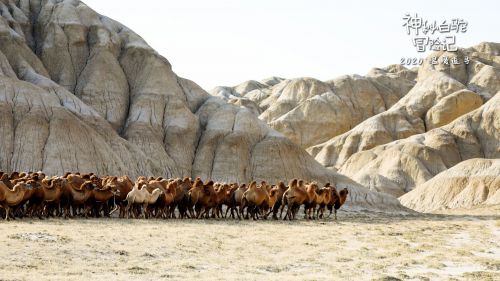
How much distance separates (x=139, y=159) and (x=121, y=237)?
107ft

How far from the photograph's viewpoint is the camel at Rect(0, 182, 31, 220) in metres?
23.4

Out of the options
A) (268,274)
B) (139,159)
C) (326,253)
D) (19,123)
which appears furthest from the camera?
(139,159)

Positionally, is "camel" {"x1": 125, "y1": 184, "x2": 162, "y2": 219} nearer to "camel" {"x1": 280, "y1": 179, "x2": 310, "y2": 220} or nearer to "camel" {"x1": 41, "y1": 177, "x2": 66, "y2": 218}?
"camel" {"x1": 41, "y1": 177, "x2": 66, "y2": 218}

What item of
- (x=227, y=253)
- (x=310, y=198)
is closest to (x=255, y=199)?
(x=310, y=198)

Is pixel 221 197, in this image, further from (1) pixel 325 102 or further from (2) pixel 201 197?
(1) pixel 325 102

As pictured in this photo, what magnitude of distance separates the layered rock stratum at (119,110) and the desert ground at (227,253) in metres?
24.2

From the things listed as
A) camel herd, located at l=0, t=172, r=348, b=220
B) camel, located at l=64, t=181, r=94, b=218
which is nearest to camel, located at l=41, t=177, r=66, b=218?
camel herd, located at l=0, t=172, r=348, b=220

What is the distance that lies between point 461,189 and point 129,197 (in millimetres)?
49447

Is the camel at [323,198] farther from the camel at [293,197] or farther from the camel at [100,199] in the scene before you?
the camel at [100,199]

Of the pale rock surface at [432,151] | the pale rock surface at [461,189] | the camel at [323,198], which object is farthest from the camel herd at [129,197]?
the pale rock surface at [432,151]

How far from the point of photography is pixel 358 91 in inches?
4941

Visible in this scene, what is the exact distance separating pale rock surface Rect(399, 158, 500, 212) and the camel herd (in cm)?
3727

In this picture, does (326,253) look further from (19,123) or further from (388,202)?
(388,202)

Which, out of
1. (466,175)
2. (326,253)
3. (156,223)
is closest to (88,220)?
(156,223)
